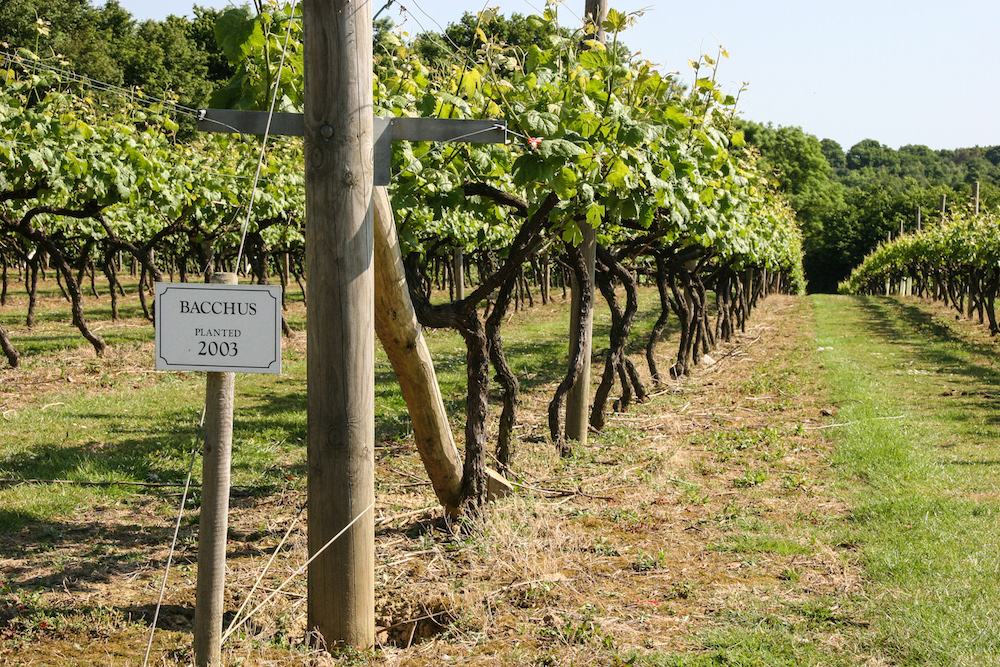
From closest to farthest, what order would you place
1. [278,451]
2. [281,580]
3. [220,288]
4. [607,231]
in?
[220,288] → [281,580] → [278,451] → [607,231]

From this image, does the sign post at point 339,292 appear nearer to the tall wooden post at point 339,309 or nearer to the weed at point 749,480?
the tall wooden post at point 339,309

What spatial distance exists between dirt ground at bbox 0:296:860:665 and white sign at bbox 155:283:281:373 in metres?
1.12

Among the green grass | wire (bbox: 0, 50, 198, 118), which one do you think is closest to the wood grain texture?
wire (bbox: 0, 50, 198, 118)

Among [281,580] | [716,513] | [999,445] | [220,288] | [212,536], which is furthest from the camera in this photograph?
[999,445]

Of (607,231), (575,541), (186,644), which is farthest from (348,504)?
(607,231)

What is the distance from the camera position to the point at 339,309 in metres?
3.10

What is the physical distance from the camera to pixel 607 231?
8.90m

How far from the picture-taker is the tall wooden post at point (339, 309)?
9.97 ft

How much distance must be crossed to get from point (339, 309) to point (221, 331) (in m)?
0.50

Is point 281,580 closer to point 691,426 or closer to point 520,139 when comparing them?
point 520,139

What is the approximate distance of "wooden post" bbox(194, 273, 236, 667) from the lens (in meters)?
2.86

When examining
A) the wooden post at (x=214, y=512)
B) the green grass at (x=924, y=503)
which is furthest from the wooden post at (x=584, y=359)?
the wooden post at (x=214, y=512)

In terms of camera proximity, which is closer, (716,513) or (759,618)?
(759,618)

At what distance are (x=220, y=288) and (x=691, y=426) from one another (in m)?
6.02
